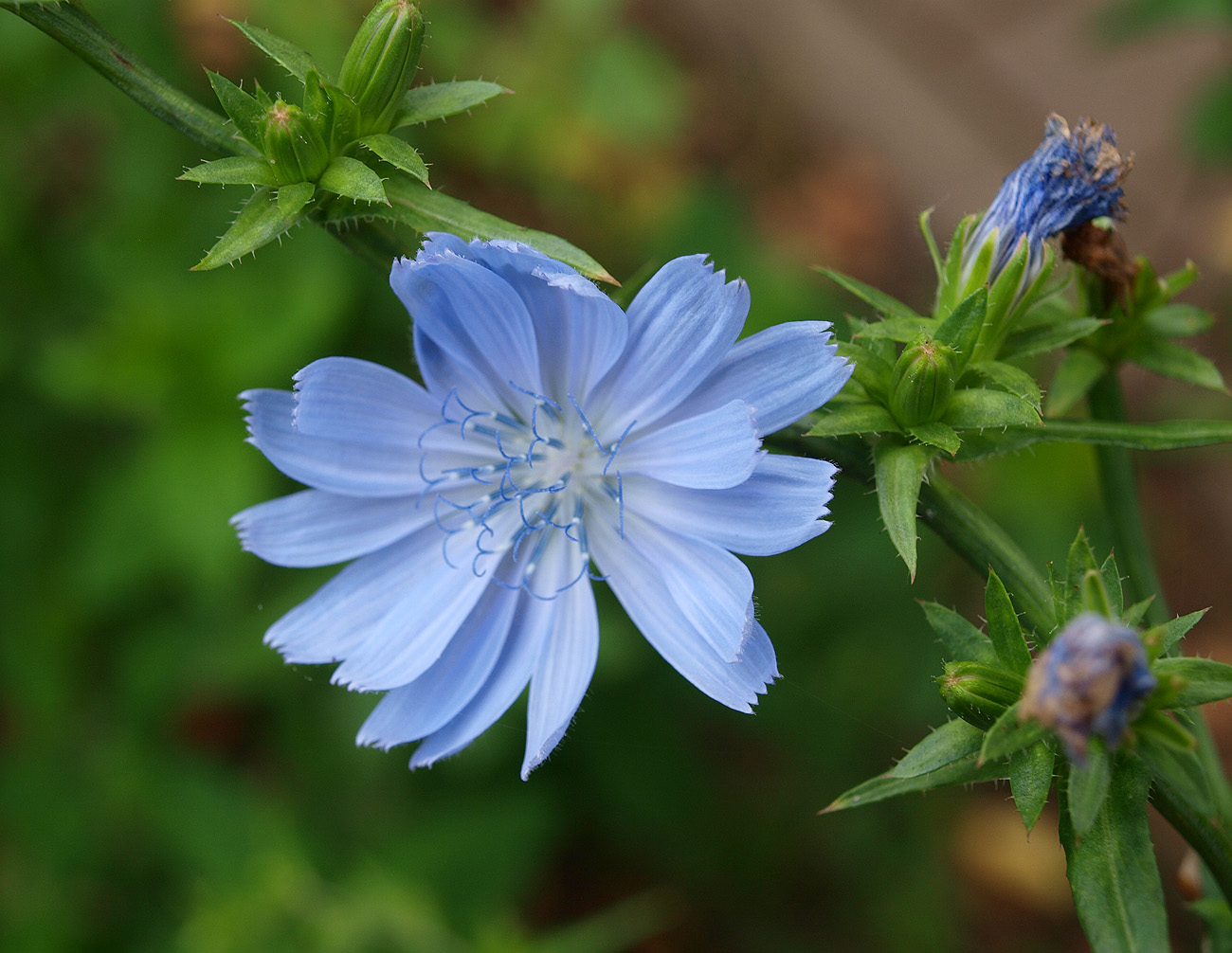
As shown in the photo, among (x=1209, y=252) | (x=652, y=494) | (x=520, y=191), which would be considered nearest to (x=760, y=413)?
(x=652, y=494)

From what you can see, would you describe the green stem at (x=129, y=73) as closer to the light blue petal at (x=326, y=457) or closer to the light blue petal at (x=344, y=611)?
the light blue petal at (x=326, y=457)

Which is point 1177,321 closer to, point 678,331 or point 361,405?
point 678,331

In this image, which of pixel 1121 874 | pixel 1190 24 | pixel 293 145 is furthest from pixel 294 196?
pixel 1190 24

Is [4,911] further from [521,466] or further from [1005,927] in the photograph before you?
[1005,927]

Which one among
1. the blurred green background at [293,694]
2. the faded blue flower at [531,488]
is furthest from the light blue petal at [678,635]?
the blurred green background at [293,694]

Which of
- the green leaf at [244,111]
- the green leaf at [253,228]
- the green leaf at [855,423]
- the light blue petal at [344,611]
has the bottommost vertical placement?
the light blue petal at [344,611]

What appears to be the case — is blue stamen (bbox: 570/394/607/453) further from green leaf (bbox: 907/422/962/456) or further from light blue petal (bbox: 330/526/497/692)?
green leaf (bbox: 907/422/962/456)
